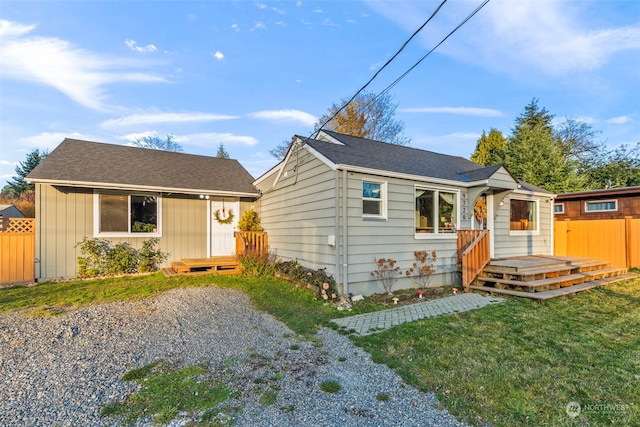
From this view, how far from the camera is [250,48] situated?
9867 mm

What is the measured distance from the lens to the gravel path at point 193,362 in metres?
2.61

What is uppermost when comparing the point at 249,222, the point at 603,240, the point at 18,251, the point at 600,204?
the point at 600,204

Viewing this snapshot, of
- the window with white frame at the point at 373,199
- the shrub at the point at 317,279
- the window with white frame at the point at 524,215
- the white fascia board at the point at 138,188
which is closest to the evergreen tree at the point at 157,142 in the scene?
the white fascia board at the point at 138,188

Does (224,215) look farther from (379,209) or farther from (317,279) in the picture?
(379,209)

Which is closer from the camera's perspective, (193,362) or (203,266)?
(193,362)

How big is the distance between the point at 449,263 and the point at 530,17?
6.07 m

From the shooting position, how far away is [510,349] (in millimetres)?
4039

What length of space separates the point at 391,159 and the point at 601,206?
493 inches

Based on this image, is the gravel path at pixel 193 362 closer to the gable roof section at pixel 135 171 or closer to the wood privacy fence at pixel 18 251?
the wood privacy fence at pixel 18 251

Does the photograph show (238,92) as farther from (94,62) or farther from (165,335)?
(165,335)

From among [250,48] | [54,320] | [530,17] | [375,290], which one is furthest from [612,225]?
[54,320]

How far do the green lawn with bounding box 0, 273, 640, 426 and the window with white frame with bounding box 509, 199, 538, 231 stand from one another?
3.36m

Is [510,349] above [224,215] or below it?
below

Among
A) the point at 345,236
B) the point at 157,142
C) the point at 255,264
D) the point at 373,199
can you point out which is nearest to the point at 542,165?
the point at 373,199
